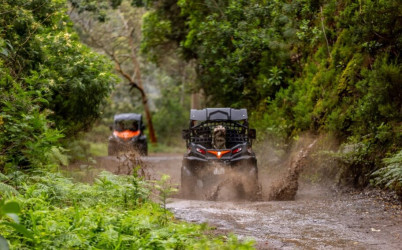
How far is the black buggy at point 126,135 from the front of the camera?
86.9 ft

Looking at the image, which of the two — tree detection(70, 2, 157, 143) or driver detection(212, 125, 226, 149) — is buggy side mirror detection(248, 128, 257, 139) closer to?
driver detection(212, 125, 226, 149)

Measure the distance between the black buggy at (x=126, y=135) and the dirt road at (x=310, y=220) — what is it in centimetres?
1478

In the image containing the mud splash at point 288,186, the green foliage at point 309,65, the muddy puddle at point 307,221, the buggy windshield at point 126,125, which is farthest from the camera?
the buggy windshield at point 126,125

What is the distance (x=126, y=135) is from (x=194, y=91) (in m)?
3.97

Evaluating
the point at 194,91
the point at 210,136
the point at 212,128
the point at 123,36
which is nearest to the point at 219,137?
the point at 210,136

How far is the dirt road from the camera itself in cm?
764

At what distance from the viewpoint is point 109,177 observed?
8922 mm

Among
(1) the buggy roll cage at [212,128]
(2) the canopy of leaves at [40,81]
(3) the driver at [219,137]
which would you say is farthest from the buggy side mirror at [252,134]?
(2) the canopy of leaves at [40,81]

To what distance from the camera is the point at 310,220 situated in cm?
932

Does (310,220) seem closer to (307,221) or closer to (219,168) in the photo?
(307,221)

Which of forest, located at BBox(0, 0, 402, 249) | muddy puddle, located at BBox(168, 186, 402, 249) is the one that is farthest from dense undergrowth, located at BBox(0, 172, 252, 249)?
muddy puddle, located at BBox(168, 186, 402, 249)

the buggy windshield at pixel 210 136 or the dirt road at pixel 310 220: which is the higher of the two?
the buggy windshield at pixel 210 136

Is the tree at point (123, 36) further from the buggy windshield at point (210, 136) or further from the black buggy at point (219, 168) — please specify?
the black buggy at point (219, 168)

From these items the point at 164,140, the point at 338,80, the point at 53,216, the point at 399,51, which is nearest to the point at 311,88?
the point at 338,80
